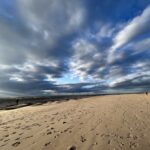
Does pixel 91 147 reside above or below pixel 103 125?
below

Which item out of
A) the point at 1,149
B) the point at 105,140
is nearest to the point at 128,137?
the point at 105,140

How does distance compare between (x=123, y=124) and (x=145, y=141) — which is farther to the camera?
(x=123, y=124)

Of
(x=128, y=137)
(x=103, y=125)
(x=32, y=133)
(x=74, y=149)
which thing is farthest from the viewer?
(x=103, y=125)

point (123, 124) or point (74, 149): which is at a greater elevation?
point (123, 124)

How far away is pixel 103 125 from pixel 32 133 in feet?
14.1

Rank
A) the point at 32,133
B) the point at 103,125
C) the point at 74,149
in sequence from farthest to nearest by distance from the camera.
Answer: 1. the point at 103,125
2. the point at 32,133
3. the point at 74,149

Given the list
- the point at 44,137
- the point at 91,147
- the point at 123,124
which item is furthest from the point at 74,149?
the point at 123,124

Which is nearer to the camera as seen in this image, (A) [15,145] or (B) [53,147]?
(B) [53,147]

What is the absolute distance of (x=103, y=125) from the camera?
29.9 ft

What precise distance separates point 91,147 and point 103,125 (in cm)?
309

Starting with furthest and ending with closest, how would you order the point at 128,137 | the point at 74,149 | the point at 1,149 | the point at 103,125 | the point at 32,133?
1. the point at 103,125
2. the point at 32,133
3. the point at 128,137
4. the point at 1,149
5. the point at 74,149

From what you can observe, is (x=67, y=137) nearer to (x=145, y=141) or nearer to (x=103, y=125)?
(x=103, y=125)

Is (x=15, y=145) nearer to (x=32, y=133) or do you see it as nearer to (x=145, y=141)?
(x=32, y=133)

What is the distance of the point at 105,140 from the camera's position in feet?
22.4
